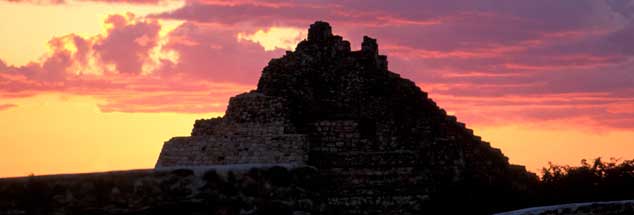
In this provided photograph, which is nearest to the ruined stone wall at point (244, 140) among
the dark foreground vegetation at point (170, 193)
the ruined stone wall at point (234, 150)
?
the ruined stone wall at point (234, 150)

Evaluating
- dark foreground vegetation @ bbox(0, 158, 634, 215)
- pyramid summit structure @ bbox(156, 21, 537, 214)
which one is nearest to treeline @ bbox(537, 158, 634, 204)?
pyramid summit structure @ bbox(156, 21, 537, 214)

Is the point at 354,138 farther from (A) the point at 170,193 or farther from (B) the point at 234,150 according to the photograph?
(A) the point at 170,193

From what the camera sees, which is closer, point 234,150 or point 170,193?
point 170,193

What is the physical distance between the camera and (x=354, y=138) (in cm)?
3478

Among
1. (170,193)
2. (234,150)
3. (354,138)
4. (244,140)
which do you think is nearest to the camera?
(170,193)

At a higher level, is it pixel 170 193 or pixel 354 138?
pixel 170 193

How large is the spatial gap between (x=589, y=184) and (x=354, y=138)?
7.46m

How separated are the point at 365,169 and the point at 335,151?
1.28 meters

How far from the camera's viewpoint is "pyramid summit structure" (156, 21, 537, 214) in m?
33.2

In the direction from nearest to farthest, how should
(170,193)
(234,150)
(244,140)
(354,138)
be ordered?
(170,193) < (234,150) < (244,140) < (354,138)

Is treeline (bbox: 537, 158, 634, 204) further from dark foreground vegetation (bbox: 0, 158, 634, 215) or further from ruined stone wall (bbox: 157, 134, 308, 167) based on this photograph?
dark foreground vegetation (bbox: 0, 158, 634, 215)

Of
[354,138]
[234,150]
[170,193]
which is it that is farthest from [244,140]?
[170,193]

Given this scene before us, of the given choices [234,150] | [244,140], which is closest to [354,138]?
[244,140]

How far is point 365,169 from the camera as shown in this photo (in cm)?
3353
